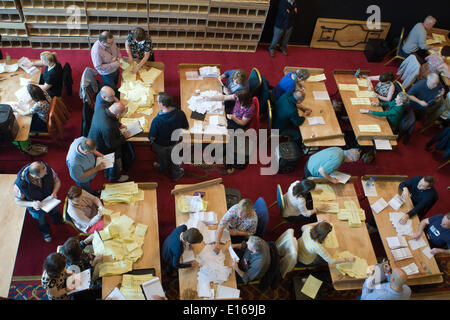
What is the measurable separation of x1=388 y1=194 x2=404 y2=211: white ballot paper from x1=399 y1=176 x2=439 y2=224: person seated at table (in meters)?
0.07

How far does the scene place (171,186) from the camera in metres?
6.62

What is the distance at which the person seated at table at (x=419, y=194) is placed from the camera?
555 cm

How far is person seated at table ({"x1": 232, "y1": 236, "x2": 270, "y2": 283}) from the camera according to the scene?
4.54 meters

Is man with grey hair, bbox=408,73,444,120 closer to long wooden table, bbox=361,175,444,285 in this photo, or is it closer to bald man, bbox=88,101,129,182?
long wooden table, bbox=361,175,444,285

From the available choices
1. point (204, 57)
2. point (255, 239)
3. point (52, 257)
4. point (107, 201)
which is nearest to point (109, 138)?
point (107, 201)

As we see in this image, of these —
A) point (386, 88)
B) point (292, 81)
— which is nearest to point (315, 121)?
point (292, 81)

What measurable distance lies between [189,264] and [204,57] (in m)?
5.61

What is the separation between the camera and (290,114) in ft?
21.3

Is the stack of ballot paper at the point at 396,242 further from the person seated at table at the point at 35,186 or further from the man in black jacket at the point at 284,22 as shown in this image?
the man in black jacket at the point at 284,22

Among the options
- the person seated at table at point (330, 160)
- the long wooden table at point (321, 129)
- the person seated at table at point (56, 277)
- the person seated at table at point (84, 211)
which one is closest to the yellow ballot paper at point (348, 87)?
the long wooden table at point (321, 129)

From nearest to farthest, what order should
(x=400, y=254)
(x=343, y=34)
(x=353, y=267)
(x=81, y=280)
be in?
(x=81, y=280) < (x=353, y=267) < (x=400, y=254) < (x=343, y=34)

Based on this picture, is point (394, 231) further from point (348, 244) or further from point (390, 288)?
point (390, 288)

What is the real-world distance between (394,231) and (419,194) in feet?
2.45

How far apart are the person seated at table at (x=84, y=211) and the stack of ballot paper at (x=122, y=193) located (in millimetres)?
152
